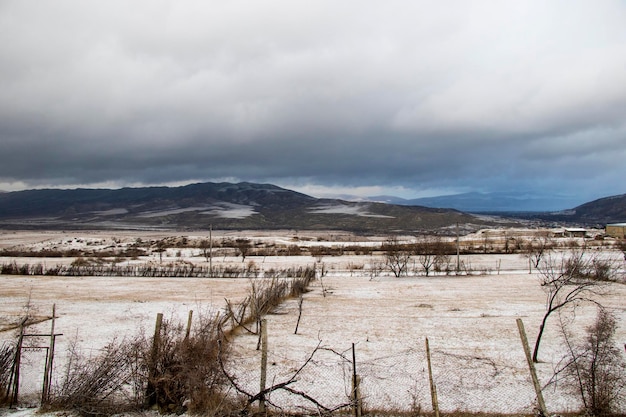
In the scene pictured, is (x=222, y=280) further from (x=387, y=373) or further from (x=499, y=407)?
(x=499, y=407)

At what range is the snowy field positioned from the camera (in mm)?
12859

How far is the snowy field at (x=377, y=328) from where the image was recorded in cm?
1286

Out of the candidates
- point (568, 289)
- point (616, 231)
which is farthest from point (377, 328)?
point (616, 231)

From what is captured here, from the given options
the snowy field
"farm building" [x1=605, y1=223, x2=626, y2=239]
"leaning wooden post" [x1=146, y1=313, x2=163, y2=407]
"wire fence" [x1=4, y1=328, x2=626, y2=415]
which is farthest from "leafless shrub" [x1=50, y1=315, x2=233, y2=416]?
"farm building" [x1=605, y1=223, x2=626, y2=239]

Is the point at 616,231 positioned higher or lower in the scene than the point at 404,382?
higher

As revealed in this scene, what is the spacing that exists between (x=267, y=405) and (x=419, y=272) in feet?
148

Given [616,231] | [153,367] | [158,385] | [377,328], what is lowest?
[377,328]

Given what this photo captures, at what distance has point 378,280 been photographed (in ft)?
151

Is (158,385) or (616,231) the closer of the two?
(158,385)

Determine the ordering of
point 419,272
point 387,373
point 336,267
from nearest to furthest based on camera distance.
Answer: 1. point 387,373
2. point 419,272
3. point 336,267

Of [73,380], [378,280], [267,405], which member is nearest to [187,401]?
[267,405]

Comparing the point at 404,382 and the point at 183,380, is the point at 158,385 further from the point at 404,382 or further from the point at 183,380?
the point at 404,382

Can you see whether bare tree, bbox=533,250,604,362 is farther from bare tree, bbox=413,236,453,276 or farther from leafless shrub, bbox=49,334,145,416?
bare tree, bbox=413,236,453,276

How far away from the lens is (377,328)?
21.0m
